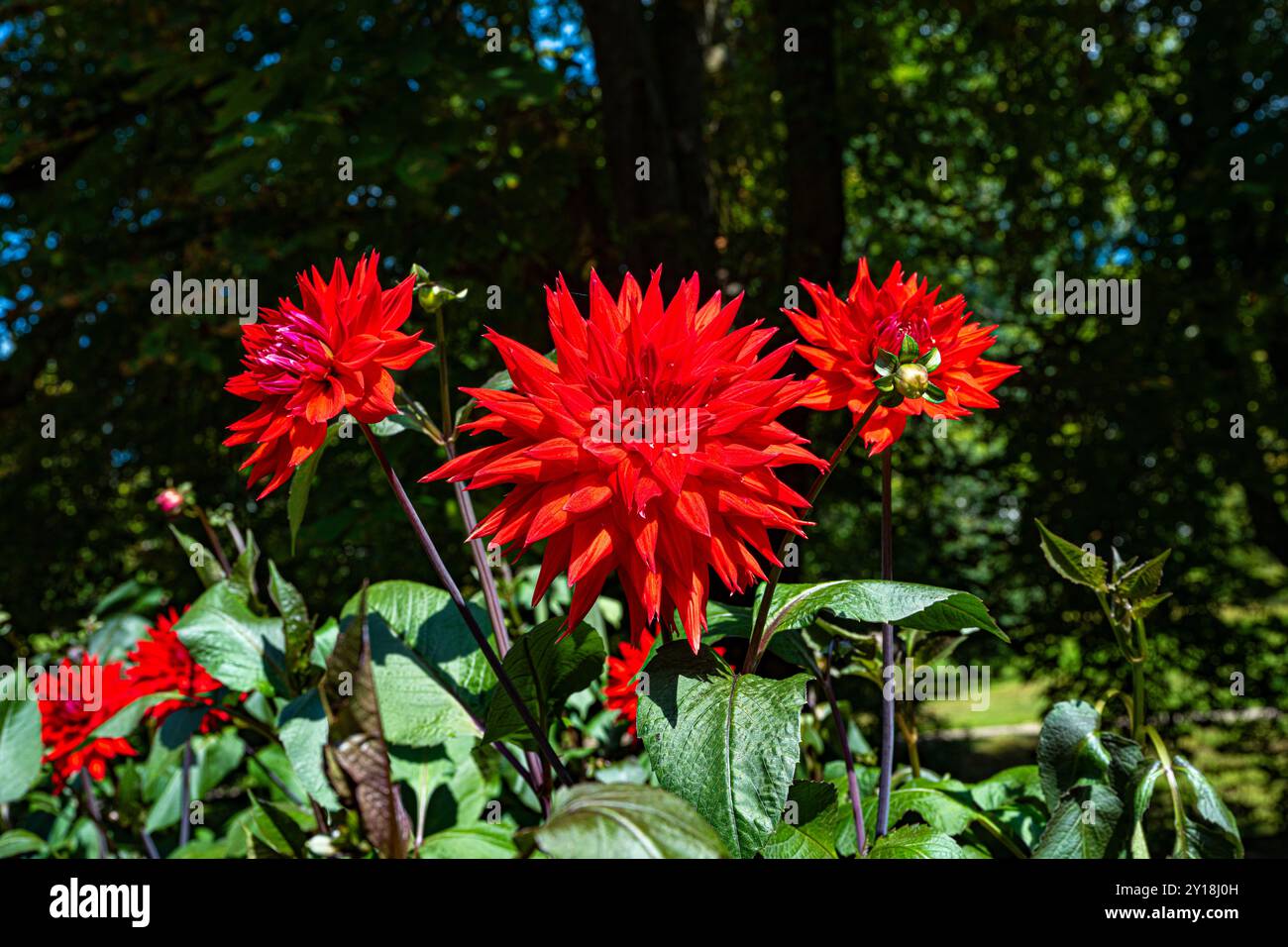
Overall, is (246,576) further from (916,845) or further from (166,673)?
(916,845)

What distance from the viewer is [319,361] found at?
3.10ft

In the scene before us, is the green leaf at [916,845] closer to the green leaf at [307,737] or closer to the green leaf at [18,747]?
the green leaf at [307,737]

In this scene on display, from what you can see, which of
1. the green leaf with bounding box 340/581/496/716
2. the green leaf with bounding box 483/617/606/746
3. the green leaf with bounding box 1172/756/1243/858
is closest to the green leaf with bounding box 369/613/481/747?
the green leaf with bounding box 340/581/496/716

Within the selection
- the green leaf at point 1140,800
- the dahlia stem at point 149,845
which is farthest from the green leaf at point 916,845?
the dahlia stem at point 149,845

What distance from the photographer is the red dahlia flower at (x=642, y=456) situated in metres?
0.83

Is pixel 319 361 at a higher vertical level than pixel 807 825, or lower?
higher

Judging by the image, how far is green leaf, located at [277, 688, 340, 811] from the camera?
113 cm

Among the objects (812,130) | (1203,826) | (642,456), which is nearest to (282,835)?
(642,456)

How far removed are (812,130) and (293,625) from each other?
4.36 meters

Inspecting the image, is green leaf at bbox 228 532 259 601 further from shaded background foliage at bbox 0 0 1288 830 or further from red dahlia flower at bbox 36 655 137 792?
shaded background foliage at bbox 0 0 1288 830

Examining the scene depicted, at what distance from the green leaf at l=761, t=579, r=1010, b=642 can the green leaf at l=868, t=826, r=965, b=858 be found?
224 millimetres

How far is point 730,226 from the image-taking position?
20.1ft
